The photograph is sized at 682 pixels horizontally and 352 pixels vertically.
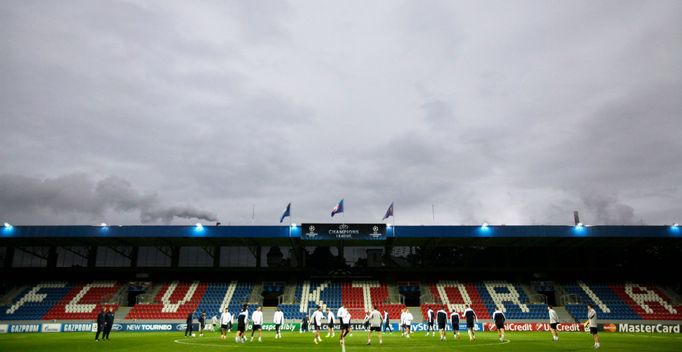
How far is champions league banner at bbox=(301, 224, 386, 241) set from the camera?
50.9 metres

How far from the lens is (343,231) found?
5144 cm

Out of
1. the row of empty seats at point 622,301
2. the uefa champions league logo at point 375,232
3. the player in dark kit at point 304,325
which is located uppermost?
the uefa champions league logo at point 375,232

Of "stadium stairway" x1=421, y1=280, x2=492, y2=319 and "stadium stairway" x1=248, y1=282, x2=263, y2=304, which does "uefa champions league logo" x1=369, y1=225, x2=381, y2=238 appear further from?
"stadium stairway" x1=248, y1=282, x2=263, y2=304

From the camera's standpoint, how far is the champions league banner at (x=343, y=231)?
5094 cm

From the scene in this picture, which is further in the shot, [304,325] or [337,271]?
[337,271]

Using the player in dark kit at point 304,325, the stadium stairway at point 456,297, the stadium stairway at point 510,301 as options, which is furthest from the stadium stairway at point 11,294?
the stadium stairway at point 510,301

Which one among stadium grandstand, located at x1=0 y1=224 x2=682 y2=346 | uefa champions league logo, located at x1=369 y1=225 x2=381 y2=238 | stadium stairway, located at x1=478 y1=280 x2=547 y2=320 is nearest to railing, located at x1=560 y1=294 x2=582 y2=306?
stadium grandstand, located at x1=0 y1=224 x2=682 y2=346

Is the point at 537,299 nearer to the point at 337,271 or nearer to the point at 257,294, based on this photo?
the point at 337,271

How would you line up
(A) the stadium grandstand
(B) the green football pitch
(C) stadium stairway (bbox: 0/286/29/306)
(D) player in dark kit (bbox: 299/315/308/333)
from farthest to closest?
(C) stadium stairway (bbox: 0/286/29/306) < (A) the stadium grandstand < (D) player in dark kit (bbox: 299/315/308/333) < (B) the green football pitch

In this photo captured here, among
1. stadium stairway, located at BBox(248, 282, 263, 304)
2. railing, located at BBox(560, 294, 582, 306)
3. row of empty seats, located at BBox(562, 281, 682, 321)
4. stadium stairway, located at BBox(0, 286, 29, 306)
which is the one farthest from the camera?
stadium stairway, located at BBox(248, 282, 263, 304)

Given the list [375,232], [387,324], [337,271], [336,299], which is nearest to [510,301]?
[375,232]

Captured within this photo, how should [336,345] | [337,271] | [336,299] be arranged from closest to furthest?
[336,345] < [336,299] < [337,271]

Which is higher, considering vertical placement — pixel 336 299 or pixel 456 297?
pixel 456 297

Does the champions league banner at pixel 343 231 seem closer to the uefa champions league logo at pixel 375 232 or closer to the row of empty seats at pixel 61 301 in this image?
the uefa champions league logo at pixel 375 232
